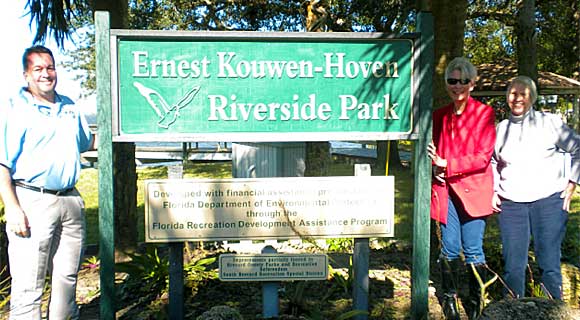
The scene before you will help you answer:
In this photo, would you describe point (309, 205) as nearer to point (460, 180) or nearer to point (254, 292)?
point (460, 180)

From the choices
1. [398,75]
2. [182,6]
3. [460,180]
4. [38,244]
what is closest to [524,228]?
[460,180]

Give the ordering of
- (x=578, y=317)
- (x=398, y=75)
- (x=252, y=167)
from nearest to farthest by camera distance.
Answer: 1. (x=578, y=317)
2. (x=398, y=75)
3. (x=252, y=167)

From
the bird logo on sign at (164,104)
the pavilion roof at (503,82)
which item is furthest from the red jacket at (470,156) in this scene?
the pavilion roof at (503,82)

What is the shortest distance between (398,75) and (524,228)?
132 cm

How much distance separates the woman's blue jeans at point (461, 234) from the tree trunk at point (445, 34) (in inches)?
82.6

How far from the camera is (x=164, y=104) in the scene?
323cm

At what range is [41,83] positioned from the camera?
2963 millimetres

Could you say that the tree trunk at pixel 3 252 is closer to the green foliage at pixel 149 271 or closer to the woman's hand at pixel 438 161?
the green foliage at pixel 149 271

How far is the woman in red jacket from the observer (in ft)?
11.0

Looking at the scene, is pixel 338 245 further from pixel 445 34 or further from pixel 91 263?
pixel 91 263

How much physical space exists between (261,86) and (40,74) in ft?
4.25

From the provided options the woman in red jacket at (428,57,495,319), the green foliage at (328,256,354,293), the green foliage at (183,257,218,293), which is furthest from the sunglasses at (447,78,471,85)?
the green foliage at (183,257,218,293)

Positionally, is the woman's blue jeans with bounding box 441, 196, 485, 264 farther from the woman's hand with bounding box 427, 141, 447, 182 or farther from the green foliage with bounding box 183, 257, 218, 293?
the green foliage with bounding box 183, 257, 218, 293

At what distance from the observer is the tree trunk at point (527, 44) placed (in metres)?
7.33
